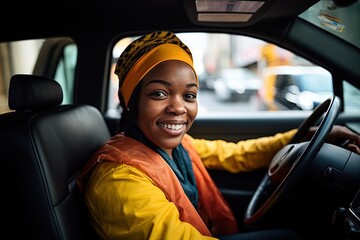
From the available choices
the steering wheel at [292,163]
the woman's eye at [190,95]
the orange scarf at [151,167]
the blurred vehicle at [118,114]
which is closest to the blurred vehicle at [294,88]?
the blurred vehicle at [118,114]

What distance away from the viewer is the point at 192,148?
5.95ft

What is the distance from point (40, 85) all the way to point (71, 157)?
29 centimetres

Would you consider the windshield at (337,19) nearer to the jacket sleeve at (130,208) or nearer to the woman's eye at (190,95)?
the woman's eye at (190,95)

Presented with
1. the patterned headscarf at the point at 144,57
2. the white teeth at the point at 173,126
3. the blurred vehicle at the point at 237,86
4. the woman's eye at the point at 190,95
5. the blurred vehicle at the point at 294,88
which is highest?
the patterned headscarf at the point at 144,57

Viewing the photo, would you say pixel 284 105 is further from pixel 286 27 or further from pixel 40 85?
pixel 40 85

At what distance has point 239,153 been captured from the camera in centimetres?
197

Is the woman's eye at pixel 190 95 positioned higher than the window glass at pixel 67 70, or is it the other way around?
the woman's eye at pixel 190 95

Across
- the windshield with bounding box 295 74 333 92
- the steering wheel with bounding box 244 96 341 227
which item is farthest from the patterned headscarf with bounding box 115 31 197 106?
the windshield with bounding box 295 74 333 92

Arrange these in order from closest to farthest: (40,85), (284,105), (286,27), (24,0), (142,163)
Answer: (142,163) < (40,85) < (24,0) < (286,27) < (284,105)

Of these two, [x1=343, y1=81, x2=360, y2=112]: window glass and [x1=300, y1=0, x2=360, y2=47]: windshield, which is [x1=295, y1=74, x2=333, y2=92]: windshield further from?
[x1=300, y1=0, x2=360, y2=47]: windshield

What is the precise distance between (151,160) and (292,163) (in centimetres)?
53

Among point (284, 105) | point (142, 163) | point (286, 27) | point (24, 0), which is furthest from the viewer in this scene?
point (284, 105)

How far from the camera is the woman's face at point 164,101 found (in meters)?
1.36

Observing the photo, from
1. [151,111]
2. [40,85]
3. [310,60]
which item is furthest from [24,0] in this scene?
[310,60]
